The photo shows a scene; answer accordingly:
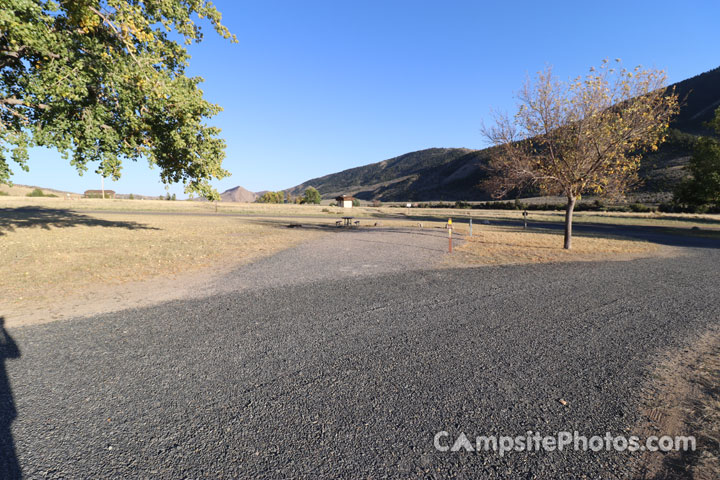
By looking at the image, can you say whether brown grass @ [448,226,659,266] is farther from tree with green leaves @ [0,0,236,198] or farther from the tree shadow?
the tree shadow

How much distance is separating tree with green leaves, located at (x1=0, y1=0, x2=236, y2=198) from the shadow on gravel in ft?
30.6

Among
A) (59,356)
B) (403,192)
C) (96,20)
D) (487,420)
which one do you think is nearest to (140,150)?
(96,20)

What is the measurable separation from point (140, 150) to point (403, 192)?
16781cm

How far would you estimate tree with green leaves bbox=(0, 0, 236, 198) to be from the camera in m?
9.99

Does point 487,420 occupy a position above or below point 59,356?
below

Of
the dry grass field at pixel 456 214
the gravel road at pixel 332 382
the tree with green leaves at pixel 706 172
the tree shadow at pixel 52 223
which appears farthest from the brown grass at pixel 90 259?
the tree with green leaves at pixel 706 172

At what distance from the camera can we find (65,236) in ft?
53.8

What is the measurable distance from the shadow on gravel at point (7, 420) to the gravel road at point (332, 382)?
18 millimetres

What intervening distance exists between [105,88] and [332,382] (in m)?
14.5

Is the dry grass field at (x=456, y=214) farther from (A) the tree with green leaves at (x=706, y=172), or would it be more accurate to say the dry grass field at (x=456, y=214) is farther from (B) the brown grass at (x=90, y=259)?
(B) the brown grass at (x=90, y=259)

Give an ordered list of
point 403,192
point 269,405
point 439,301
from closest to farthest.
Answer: point 269,405, point 439,301, point 403,192

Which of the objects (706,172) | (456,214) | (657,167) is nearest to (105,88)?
(706,172)

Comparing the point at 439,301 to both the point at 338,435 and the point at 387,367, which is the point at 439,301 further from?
the point at 338,435

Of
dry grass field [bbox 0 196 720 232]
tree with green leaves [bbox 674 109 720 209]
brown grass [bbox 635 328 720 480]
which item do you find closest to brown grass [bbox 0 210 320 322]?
brown grass [bbox 635 328 720 480]
